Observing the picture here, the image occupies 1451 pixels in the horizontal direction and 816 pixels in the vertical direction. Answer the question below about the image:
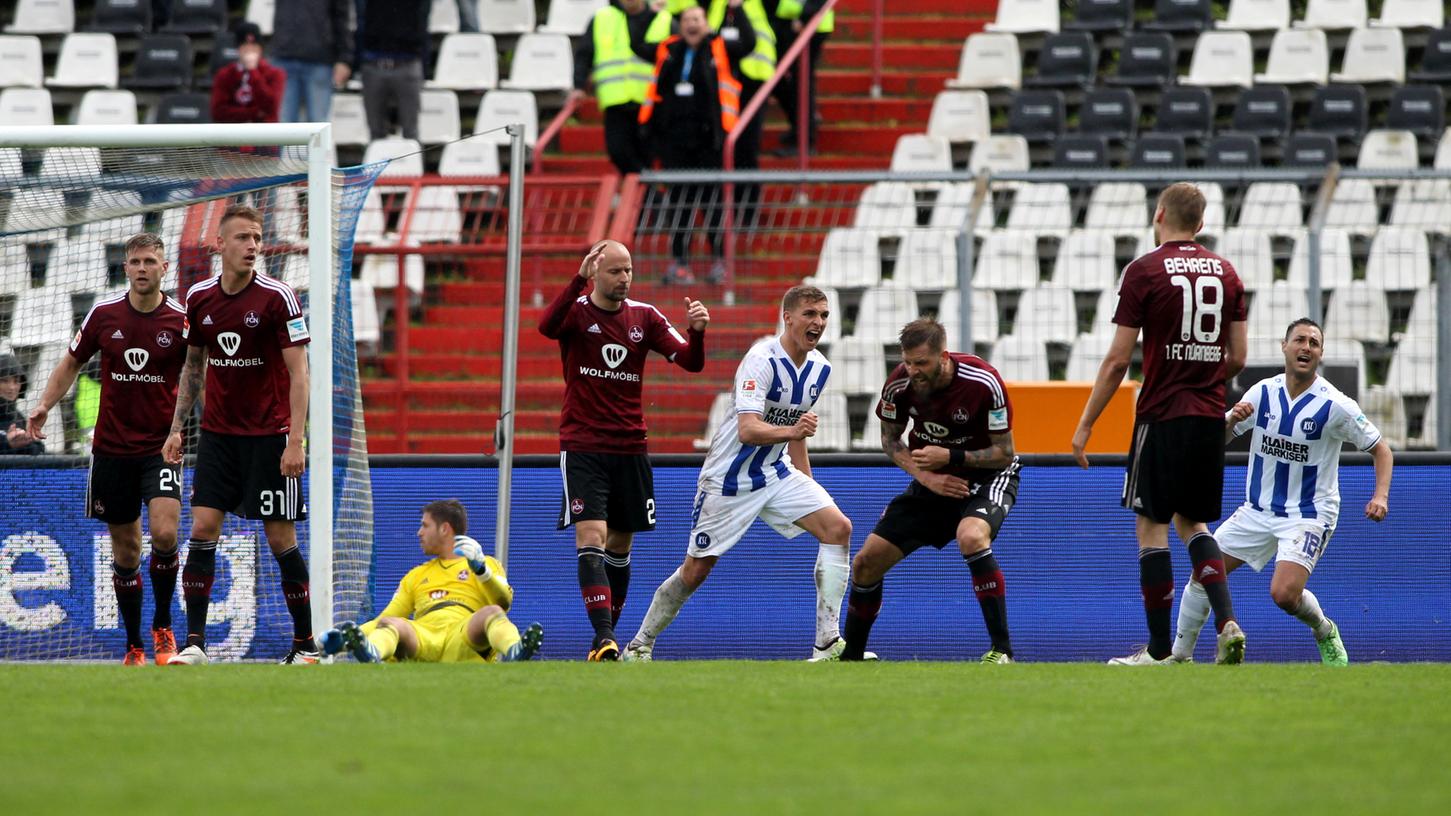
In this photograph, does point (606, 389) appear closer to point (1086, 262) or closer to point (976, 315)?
point (976, 315)

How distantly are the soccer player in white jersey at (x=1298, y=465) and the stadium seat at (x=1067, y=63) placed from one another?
7977 mm

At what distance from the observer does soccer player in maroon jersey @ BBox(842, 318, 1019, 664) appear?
27.4ft

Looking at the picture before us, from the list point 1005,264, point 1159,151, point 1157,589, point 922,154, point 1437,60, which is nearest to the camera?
point 1157,589

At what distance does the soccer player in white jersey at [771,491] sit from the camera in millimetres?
8812

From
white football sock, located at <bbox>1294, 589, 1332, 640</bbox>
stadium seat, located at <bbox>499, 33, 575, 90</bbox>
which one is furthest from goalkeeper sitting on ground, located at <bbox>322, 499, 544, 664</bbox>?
stadium seat, located at <bbox>499, 33, 575, 90</bbox>

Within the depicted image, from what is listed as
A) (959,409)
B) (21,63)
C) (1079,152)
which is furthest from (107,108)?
(959,409)

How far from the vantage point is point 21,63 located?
17.6 meters

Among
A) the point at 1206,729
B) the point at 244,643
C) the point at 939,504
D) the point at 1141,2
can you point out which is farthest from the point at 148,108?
the point at 1206,729

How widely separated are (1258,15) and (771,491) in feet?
34.7

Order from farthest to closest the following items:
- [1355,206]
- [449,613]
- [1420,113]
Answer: [1420,113] < [1355,206] < [449,613]

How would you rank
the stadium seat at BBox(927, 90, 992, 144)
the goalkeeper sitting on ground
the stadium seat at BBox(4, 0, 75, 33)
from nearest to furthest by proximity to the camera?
the goalkeeper sitting on ground < the stadium seat at BBox(927, 90, 992, 144) < the stadium seat at BBox(4, 0, 75, 33)

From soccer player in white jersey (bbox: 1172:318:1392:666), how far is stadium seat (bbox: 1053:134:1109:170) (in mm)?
6376

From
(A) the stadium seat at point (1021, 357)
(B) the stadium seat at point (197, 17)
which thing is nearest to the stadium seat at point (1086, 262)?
(A) the stadium seat at point (1021, 357)

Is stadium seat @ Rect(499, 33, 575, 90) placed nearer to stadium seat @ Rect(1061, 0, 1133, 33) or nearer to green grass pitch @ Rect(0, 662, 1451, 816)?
stadium seat @ Rect(1061, 0, 1133, 33)
